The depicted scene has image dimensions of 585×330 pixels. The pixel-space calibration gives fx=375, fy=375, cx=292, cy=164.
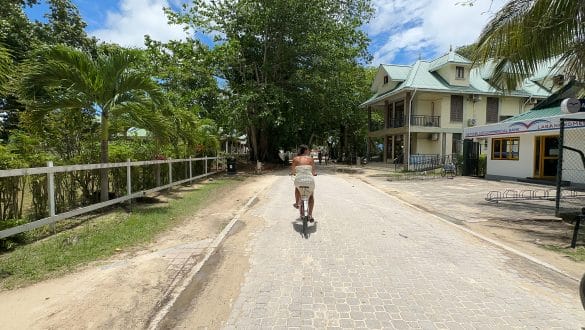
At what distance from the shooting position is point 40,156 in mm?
7809

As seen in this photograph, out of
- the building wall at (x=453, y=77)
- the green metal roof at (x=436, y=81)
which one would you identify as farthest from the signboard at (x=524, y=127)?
the building wall at (x=453, y=77)

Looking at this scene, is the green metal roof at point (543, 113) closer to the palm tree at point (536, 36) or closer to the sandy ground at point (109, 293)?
the palm tree at point (536, 36)

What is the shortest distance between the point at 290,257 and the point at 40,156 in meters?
5.83

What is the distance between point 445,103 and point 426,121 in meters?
1.95

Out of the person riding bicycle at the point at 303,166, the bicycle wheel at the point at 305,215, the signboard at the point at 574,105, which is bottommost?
the bicycle wheel at the point at 305,215

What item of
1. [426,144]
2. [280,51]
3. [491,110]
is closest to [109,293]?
[280,51]

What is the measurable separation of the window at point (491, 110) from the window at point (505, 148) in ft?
34.5

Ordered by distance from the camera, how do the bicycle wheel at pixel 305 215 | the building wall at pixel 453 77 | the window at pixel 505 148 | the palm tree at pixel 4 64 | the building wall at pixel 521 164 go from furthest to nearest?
the building wall at pixel 453 77 < the window at pixel 505 148 < the building wall at pixel 521 164 < the bicycle wheel at pixel 305 215 < the palm tree at pixel 4 64

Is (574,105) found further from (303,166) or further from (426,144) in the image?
(426,144)

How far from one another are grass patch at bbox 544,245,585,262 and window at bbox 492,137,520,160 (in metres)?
14.7

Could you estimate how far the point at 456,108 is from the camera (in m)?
29.8

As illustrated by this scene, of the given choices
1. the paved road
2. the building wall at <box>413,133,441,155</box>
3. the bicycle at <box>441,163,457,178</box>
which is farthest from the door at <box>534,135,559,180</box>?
the paved road

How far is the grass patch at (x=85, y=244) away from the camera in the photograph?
5.00 m

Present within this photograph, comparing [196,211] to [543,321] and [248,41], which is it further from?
[248,41]
